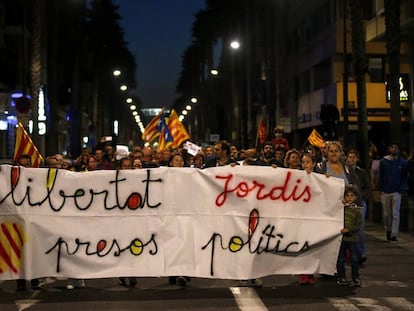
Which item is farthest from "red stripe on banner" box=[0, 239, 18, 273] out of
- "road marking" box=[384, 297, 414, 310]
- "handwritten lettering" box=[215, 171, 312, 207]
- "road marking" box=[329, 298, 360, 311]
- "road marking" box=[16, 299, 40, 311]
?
"road marking" box=[384, 297, 414, 310]

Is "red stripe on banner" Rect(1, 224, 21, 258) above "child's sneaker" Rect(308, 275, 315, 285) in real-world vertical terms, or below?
above

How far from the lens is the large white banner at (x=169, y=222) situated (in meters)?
8.88

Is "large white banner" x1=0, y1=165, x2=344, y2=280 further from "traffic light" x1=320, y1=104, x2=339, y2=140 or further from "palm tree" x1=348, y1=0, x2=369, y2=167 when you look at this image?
"traffic light" x1=320, y1=104, x2=339, y2=140

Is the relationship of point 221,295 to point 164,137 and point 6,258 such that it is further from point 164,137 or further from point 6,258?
point 164,137

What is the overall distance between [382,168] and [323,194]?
5.02 meters

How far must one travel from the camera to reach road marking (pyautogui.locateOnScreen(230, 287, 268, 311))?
8078mm

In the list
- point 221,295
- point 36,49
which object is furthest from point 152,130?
point 221,295

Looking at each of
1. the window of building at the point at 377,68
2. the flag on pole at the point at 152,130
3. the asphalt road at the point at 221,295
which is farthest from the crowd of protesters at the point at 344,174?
the window of building at the point at 377,68

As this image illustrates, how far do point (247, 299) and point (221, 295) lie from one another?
14.7 inches

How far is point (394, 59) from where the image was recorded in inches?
727

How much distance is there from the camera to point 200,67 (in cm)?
9219

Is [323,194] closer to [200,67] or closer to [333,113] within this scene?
[333,113]

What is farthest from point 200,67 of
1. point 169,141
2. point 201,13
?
point 169,141

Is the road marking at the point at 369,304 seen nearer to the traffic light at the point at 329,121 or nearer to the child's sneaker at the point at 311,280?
the child's sneaker at the point at 311,280
